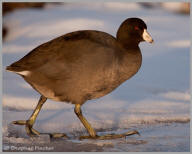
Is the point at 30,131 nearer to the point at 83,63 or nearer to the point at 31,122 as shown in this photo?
the point at 31,122

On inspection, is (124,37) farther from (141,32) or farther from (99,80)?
(99,80)

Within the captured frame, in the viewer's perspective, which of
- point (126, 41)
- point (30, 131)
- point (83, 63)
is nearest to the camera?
point (83, 63)

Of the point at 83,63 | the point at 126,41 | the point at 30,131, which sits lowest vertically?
the point at 30,131

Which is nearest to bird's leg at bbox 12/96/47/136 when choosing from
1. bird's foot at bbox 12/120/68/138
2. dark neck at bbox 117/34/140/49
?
bird's foot at bbox 12/120/68/138

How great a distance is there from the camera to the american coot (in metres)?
4.75

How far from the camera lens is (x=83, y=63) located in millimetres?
4750

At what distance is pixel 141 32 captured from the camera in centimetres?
505

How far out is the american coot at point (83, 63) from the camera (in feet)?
15.6

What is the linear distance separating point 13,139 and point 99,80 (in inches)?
44.4

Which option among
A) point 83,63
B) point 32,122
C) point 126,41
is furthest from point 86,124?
point 126,41

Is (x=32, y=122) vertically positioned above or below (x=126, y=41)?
below

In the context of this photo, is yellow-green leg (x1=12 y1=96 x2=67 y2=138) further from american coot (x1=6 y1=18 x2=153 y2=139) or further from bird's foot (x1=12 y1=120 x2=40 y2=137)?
american coot (x1=6 y1=18 x2=153 y2=139)

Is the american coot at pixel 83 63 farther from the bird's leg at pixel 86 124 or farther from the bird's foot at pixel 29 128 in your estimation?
the bird's foot at pixel 29 128

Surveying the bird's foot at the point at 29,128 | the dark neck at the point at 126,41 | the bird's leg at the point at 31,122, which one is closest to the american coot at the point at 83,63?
the dark neck at the point at 126,41
